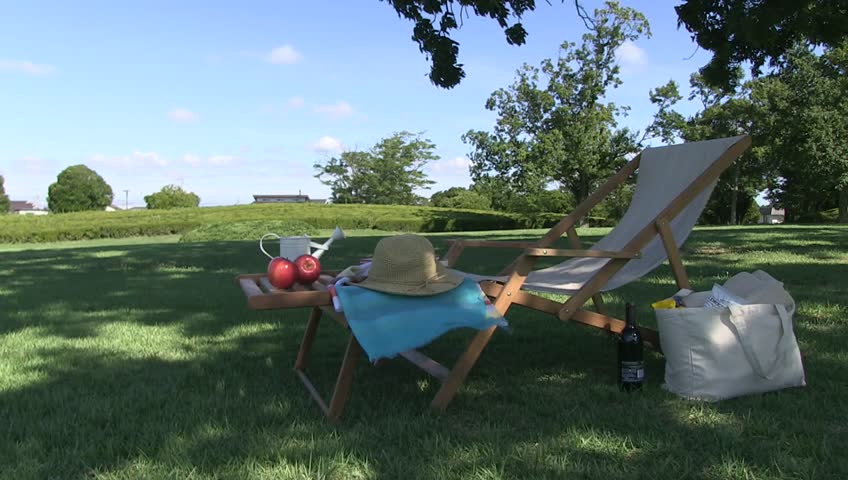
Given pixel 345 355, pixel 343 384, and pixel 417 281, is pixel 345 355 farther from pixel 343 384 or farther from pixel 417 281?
pixel 417 281

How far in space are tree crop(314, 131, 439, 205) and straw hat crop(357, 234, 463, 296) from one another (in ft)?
137

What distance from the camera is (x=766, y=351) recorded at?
2.43 meters

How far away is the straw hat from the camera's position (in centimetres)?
230

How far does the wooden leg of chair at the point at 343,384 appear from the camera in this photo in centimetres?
220

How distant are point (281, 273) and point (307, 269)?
0.12 m

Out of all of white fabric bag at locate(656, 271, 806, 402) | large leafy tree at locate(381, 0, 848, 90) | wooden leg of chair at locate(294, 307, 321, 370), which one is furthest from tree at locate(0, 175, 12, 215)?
white fabric bag at locate(656, 271, 806, 402)

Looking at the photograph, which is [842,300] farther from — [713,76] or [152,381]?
[152,381]

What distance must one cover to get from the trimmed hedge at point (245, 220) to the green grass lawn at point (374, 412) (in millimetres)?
19216

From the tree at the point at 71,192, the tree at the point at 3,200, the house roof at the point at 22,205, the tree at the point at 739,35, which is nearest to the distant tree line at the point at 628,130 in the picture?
the tree at the point at 739,35

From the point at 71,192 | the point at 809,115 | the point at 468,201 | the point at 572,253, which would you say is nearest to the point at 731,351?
the point at 572,253

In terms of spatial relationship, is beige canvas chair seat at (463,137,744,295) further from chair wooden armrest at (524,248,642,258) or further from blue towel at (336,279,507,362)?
blue towel at (336,279,507,362)

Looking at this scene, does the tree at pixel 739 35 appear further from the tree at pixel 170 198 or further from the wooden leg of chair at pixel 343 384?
the tree at pixel 170 198

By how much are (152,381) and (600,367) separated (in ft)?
6.93

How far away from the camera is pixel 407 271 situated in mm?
2348
